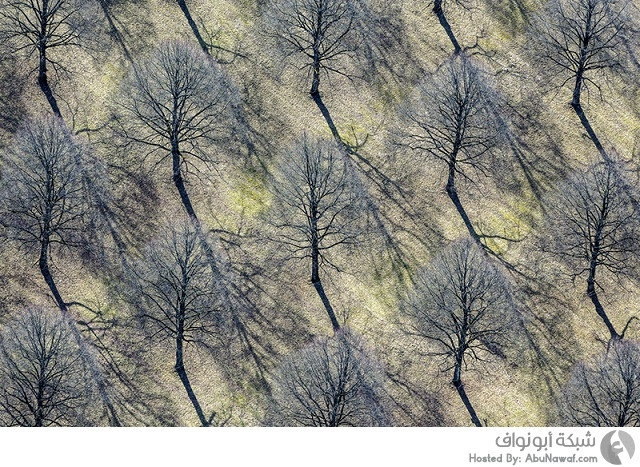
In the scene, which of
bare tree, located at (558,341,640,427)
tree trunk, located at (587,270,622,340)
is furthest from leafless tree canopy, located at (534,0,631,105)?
bare tree, located at (558,341,640,427)

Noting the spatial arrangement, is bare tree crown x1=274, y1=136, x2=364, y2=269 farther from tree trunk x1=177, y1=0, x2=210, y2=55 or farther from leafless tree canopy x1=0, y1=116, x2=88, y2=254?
leafless tree canopy x1=0, y1=116, x2=88, y2=254

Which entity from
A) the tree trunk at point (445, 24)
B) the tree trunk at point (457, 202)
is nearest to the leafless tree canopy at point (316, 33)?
the tree trunk at point (445, 24)

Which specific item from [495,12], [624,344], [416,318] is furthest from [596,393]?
[495,12]

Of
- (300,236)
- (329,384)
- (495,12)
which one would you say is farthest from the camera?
(495,12)

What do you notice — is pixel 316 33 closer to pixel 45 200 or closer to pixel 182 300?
pixel 45 200

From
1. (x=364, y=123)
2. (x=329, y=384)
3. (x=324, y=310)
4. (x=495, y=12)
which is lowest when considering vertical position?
(x=329, y=384)

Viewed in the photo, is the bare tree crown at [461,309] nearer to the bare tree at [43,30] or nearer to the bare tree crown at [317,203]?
the bare tree crown at [317,203]

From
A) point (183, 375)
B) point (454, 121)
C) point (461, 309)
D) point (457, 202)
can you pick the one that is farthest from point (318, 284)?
point (454, 121)

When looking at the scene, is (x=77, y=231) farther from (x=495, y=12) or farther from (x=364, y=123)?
(x=495, y=12)
